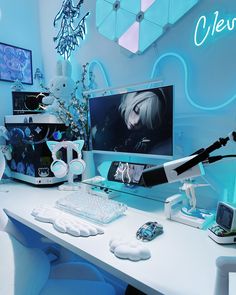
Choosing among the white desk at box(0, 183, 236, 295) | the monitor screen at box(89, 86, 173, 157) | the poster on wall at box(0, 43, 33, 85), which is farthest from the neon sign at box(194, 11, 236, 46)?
the poster on wall at box(0, 43, 33, 85)

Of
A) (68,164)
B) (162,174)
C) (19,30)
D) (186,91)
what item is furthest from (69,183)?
(19,30)

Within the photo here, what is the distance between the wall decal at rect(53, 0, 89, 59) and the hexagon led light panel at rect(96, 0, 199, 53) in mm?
191

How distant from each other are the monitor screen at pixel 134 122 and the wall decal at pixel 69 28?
1.92 ft

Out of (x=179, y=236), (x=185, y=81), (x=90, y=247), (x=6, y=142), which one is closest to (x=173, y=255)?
(x=179, y=236)

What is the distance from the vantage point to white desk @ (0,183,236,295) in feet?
1.70

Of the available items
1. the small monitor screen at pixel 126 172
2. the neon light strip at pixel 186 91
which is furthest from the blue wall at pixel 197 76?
the small monitor screen at pixel 126 172

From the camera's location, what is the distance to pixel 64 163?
1271 mm

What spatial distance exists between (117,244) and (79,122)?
0.92 meters

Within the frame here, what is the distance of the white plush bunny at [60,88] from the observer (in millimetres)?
1427

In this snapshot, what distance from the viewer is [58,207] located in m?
0.99

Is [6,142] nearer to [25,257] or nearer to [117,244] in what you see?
[25,257]

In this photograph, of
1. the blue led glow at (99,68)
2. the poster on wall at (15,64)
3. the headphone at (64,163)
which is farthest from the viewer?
the poster on wall at (15,64)

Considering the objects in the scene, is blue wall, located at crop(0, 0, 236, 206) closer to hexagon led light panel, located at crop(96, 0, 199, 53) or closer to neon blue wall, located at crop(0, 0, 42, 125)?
hexagon led light panel, located at crop(96, 0, 199, 53)

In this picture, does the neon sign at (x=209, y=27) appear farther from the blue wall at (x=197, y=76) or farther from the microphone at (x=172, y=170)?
the microphone at (x=172, y=170)
